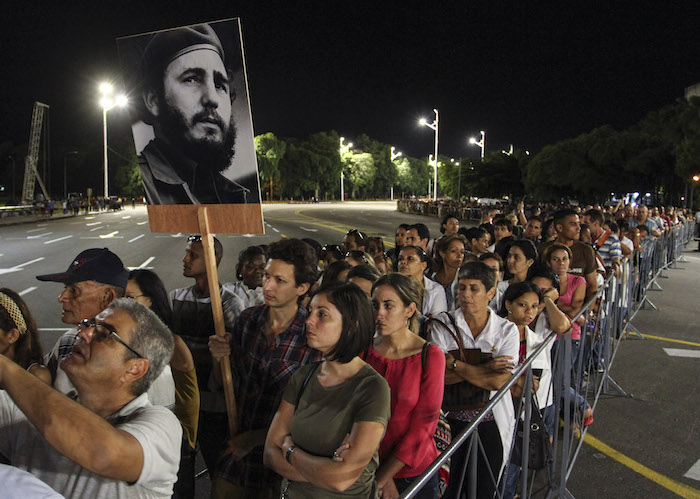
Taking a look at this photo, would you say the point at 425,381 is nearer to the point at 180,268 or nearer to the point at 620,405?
the point at 620,405

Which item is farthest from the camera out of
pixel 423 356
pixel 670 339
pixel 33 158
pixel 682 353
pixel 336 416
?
pixel 33 158

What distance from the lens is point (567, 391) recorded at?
4305mm

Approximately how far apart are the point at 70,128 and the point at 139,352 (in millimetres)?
115388

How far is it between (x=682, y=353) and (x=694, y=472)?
13.0 ft

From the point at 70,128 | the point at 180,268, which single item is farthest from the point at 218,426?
the point at 70,128

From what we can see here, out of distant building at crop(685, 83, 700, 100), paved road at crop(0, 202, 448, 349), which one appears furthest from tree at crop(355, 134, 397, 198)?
paved road at crop(0, 202, 448, 349)

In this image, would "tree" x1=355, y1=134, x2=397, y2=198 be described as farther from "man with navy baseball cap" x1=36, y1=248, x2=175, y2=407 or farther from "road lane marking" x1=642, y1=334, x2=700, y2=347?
"man with navy baseball cap" x1=36, y1=248, x2=175, y2=407

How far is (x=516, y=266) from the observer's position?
5406 mm

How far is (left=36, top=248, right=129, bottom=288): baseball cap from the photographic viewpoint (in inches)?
127

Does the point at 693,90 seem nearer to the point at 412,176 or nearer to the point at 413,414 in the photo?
the point at 413,414

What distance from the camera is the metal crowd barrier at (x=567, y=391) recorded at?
2.64 m

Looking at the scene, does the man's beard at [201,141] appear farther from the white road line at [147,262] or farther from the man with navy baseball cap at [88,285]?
the white road line at [147,262]

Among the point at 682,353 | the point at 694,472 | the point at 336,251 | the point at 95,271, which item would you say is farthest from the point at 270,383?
the point at 682,353

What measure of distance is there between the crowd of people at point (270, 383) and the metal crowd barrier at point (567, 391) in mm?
93
